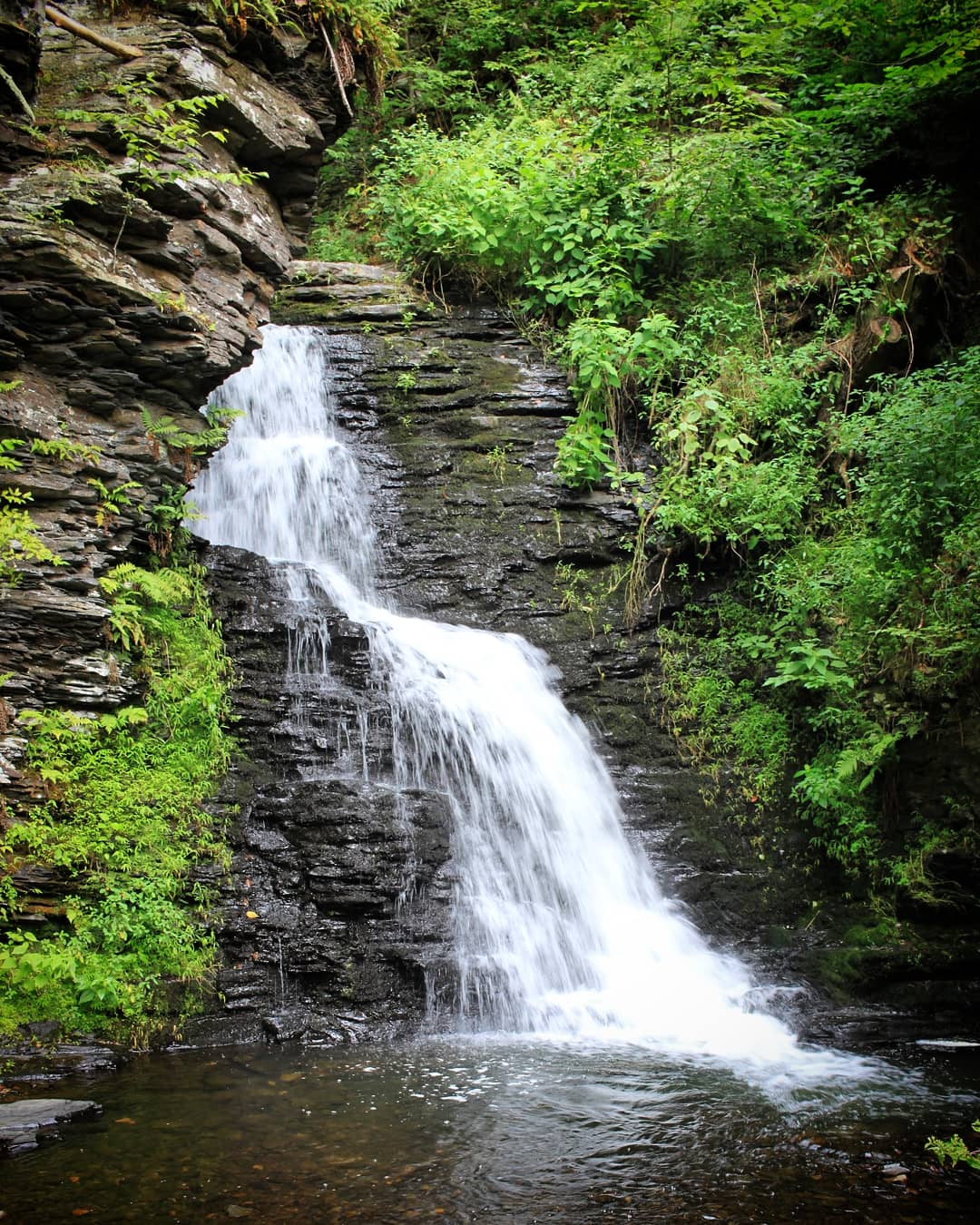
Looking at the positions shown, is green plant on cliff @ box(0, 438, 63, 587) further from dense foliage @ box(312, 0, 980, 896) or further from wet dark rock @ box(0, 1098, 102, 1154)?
dense foliage @ box(312, 0, 980, 896)

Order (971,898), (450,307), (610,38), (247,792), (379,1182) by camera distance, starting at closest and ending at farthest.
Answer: (379,1182), (971,898), (247,792), (450,307), (610,38)

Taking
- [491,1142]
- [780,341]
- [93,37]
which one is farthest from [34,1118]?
[780,341]

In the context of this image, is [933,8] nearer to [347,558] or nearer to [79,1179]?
[347,558]

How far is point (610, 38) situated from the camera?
45.3ft

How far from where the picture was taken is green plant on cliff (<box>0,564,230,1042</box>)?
5.25 m

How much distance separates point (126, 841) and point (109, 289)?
12.9 feet

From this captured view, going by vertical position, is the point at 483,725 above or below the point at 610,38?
below

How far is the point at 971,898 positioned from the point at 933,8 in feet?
29.3

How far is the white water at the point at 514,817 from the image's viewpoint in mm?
A: 5766

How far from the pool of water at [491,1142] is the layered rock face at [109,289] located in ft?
8.44

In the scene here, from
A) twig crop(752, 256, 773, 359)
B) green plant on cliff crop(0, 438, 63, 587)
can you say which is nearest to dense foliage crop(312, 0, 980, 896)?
twig crop(752, 256, 773, 359)

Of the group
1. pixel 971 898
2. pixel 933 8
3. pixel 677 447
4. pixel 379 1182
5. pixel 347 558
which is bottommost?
pixel 379 1182

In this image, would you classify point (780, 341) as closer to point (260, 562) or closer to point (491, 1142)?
point (260, 562)

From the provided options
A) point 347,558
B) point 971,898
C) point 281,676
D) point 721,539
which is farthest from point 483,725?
point 971,898
